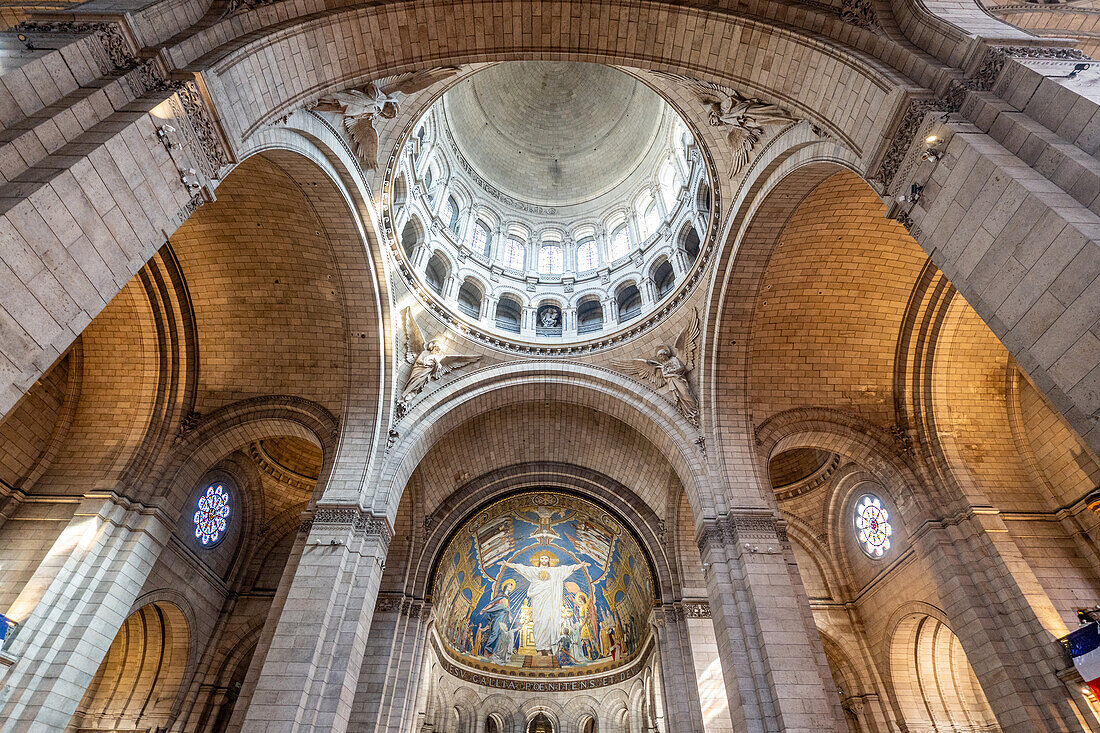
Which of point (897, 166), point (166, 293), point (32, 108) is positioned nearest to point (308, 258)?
point (166, 293)

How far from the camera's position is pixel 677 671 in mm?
16234

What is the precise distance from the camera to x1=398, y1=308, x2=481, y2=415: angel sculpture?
1482cm

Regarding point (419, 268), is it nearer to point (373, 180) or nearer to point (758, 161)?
point (373, 180)

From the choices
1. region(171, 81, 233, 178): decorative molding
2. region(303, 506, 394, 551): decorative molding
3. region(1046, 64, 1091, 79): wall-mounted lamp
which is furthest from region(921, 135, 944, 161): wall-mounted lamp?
region(303, 506, 394, 551): decorative molding

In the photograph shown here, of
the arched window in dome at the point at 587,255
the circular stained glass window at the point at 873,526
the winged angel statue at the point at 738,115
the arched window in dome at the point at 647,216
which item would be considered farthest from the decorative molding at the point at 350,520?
the circular stained glass window at the point at 873,526

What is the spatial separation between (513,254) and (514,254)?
0.05m

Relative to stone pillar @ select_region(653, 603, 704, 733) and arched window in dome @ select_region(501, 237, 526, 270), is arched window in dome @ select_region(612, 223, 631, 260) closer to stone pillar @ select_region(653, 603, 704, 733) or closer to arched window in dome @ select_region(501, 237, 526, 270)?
arched window in dome @ select_region(501, 237, 526, 270)

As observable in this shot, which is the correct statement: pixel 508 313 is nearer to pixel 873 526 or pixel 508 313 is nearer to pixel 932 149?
pixel 873 526

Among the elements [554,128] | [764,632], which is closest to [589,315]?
[554,128]

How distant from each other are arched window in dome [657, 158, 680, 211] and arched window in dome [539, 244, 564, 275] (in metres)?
→ 4.51

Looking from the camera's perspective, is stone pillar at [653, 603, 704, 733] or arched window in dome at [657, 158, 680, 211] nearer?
stone pillar at [653, 603, 704, 733]

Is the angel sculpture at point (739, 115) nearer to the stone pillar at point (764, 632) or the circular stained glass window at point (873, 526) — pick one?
the stone pillar at point (764, 632)

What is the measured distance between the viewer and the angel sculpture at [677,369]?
14.6 meters

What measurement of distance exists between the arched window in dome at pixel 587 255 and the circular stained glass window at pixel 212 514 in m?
Result: 14.2
